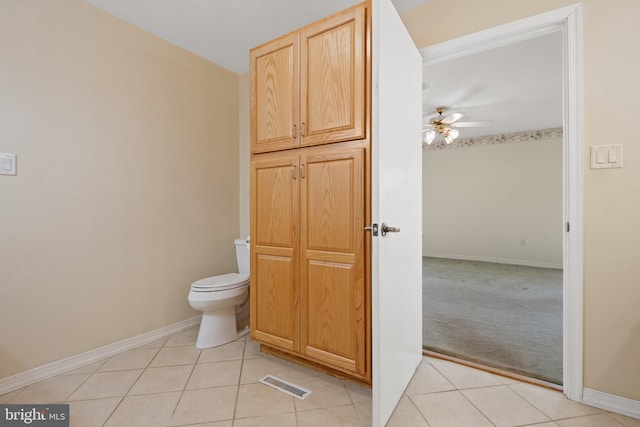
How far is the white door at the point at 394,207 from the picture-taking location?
123 centimetres

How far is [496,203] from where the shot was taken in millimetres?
5496

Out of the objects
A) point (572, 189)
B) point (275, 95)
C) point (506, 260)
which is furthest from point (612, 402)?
point (506, 260)

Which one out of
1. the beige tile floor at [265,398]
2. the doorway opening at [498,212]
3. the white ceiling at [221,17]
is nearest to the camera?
the beige tile floor at [265,398]

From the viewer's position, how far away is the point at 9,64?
1631 millimetres

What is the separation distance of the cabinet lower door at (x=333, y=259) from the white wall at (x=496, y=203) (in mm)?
5050

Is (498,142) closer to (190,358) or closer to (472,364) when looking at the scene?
(472,364)

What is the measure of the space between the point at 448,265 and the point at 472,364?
12.0 ft

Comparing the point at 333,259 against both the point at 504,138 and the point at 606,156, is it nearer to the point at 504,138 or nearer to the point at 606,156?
the point at 606,156

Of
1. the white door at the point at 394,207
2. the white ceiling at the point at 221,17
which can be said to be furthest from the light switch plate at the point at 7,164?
the white door at the point at 394,207

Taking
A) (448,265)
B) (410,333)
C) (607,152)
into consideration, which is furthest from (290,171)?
(448,265)

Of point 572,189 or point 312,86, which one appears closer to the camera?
point 572,189

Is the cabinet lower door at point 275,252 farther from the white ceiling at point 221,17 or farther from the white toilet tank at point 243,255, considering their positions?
the white ceiling at point 221,17

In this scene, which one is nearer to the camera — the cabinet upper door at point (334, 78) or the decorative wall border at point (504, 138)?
the cabinet upper door at point (334, 78)

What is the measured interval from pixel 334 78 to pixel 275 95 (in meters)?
0.43
